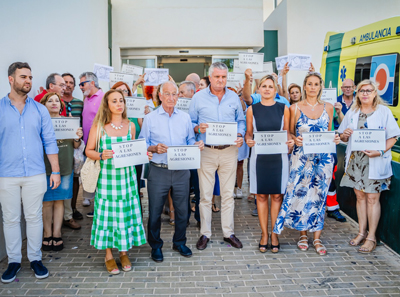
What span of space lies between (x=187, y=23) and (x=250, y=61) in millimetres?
6302

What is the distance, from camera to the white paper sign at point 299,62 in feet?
18.4

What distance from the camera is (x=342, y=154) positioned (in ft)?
18.2

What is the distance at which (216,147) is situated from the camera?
4.21 metres

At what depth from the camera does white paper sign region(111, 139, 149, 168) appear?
3.46m

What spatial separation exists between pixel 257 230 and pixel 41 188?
Answer: 2.94 meters

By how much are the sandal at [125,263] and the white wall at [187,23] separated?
854 cm

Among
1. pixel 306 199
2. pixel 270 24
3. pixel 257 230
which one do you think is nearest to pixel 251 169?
pixel 306 199

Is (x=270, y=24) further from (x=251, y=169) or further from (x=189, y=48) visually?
(x=251, y=169)

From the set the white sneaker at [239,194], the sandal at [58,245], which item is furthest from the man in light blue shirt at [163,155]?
the white sneaker at [239,194]

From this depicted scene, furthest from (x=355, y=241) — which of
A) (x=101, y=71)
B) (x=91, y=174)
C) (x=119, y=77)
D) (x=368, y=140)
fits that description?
(x=101, y=71)

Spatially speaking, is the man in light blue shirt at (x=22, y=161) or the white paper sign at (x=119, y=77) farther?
the white paper sign at (x=119, y=77)

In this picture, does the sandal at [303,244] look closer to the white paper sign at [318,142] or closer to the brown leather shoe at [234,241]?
the brown leather shoe at [234,241]

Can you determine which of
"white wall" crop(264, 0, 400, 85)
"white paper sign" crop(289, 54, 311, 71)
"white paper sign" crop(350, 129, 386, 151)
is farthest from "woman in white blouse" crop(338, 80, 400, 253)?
"white wall" crop(264, 0, 400, 85)

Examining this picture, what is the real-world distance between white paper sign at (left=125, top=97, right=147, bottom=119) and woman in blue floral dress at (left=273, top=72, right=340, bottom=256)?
2.04 metres
